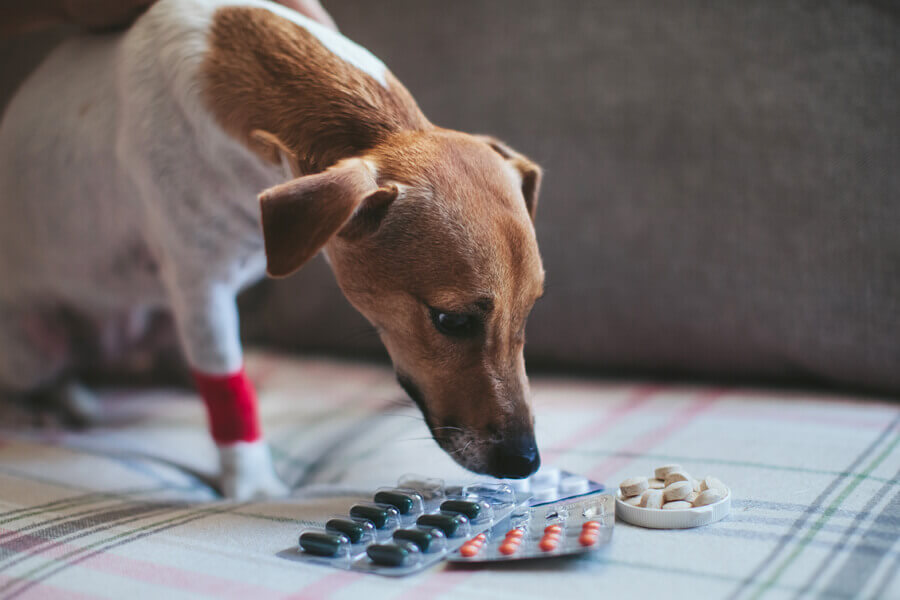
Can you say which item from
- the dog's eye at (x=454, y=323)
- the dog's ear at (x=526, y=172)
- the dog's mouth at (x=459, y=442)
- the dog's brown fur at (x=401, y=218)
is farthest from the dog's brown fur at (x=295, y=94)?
the dog's mouth at (x=459, y=442)

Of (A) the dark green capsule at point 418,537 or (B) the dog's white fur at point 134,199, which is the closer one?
(A) the dark green capsule at point 418,537

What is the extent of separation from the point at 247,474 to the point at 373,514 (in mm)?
469

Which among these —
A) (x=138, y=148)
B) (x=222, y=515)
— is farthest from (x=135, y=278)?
(x=222, y=515)

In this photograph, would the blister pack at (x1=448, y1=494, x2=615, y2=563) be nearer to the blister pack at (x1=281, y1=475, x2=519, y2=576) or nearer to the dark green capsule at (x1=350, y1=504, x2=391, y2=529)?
the blister pack at (x1=281, y1=475, x2=519, y2=576)

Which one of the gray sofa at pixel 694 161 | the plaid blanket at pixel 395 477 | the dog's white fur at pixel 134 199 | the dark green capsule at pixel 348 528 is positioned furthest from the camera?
the gray sofa at pixel 694 161

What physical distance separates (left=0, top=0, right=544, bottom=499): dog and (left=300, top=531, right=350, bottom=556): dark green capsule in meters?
0.28

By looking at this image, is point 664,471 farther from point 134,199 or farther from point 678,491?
point 134,199

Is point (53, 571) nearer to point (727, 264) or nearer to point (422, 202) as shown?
point (422, 202)

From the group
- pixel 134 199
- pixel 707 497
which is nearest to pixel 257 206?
pixel 134 199

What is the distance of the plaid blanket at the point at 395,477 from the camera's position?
88 centimetres

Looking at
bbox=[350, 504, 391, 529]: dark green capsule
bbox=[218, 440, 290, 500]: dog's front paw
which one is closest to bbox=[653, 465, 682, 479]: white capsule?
bbox=[350, 504, 391, 529]: dark green capsule

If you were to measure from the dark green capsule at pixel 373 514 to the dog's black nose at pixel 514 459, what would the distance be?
19 cm

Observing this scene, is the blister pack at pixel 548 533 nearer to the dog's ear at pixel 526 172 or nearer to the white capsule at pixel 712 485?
the white capsule at pixel 712 485

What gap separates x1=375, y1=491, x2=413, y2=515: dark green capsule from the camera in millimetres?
1059
